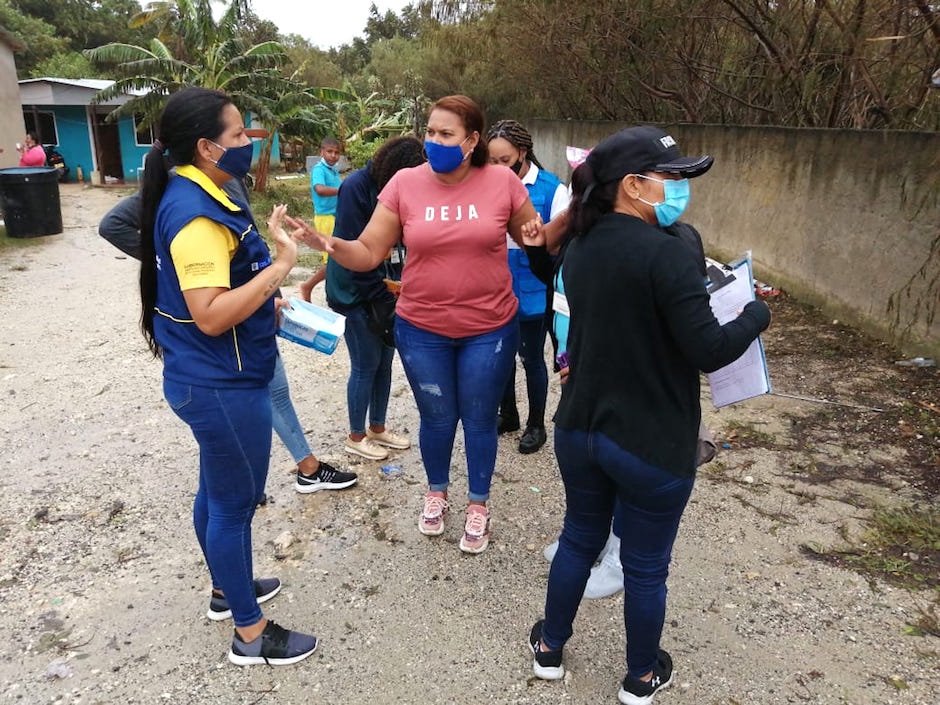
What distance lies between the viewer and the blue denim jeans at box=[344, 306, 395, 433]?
3803 millimetres

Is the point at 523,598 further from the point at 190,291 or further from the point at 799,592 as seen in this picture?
the point at 190,291

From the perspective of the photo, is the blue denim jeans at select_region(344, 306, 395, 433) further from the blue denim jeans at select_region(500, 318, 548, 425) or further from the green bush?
the green bush

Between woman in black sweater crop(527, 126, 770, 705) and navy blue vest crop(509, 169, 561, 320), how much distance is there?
5.77ft

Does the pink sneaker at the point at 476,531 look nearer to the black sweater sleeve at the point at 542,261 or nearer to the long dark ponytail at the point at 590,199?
the black sweater sleeve at the point at 542,261

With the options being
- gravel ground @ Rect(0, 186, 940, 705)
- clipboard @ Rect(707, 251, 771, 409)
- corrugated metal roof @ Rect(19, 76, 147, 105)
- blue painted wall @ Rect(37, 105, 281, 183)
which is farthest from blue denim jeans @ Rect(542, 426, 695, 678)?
blue painted wall @ Rect(37, 105, 281, 183)

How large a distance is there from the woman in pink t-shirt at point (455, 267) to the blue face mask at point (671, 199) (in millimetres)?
1049

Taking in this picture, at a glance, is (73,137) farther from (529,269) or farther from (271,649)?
(271,649)

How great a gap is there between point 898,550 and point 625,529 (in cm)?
181

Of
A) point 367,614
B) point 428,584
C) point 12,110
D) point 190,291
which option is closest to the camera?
point 190,291

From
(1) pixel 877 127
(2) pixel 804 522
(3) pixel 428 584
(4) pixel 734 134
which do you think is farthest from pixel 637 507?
(4) pixel 734 134

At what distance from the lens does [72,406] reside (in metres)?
4.84

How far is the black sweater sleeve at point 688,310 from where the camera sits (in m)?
1.80

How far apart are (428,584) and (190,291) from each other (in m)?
1.66

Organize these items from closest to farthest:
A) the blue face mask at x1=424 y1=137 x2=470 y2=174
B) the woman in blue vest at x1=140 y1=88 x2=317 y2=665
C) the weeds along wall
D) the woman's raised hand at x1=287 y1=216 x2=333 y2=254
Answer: the woman in blue vest at x1=140 y1=88 x2=317 y2=665 → the woman's raised hand at x1=287 y1=216 x2=333 y2=254 → the blue face mask at x1=424 y1=137 x2=470 y2=174 → the weeds along wall
